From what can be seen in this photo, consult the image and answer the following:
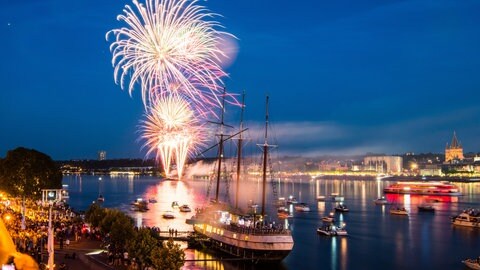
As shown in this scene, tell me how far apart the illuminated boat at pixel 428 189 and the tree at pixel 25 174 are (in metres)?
96.7

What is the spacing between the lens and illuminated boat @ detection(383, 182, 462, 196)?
115625 mm

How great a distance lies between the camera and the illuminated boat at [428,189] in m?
116

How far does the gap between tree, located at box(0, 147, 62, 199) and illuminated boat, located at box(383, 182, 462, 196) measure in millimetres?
96659

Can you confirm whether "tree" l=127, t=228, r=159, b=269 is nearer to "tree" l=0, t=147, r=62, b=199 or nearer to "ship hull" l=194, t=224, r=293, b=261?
"ship hull" l=194, t=224, r=293, b=261

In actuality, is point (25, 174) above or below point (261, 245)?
above

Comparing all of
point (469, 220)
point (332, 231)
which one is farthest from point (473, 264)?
point (469, 220)

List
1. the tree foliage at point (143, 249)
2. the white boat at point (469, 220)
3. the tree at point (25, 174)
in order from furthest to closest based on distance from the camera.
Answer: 1. the white boat at point (469, 220)
2. the tree at point (25, 174)
3. the tree foliage at point (143, 249)

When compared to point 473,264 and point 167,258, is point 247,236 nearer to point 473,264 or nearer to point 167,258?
point 167,258

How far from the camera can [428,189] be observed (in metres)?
122

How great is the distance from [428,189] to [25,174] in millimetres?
104108

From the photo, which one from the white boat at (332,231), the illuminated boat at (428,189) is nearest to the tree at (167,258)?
the white boat at (332,231)

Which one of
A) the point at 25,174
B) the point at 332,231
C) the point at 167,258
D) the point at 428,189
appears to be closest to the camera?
the point at 167,258

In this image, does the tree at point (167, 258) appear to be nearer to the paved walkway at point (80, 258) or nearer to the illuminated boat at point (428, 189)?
the paved walkway at point (80, 258)

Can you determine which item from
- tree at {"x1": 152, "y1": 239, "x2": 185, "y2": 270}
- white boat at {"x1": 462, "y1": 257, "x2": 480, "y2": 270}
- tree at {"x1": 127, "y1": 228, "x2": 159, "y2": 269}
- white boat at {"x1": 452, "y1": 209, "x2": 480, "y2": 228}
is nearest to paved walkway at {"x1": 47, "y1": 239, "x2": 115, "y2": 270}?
tree at {"x1": 127, "y1": 228, "x2": 159, "y2": 269}
